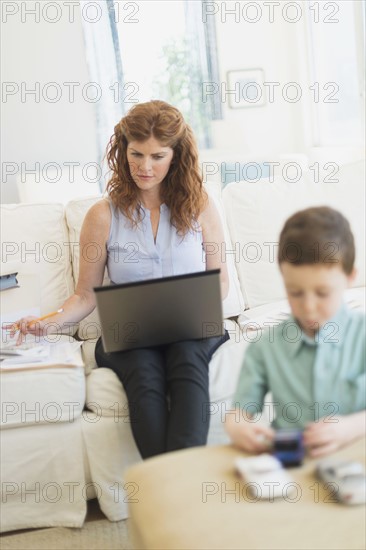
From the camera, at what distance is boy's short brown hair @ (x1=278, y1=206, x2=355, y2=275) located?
63 cm

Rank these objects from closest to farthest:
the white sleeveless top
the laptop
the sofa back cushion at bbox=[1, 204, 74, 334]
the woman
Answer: the laptop, the woman, the white sleeveless top, the sofa back cushion at bbox=[1, 204, 74, 334]

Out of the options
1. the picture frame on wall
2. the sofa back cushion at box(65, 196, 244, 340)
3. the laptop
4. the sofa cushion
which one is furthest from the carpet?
the picture frame on wall

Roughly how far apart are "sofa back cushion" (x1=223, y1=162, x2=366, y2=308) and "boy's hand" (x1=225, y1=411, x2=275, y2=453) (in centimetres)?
107

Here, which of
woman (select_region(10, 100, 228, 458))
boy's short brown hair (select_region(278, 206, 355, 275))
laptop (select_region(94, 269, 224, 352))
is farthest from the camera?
woman (select_region(10, 100, 228, 458))

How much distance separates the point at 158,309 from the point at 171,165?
1.95 feet

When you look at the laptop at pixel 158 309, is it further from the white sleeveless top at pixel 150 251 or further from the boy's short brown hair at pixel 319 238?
the white sleeveless top at pixel 150 251

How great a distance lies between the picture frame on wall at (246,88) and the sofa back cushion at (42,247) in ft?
11.2

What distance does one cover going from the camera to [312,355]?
0.68 meters

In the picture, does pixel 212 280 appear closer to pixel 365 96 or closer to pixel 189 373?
pixel 189 373

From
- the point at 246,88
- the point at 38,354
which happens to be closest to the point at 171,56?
the point at 246,88

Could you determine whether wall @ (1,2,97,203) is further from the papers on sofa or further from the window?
the papers on sofa

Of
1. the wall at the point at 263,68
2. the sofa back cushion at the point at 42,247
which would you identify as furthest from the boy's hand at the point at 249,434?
the wall at the point at 263,68

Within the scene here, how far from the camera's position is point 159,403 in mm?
1360

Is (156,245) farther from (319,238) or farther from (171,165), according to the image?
(319,238)
